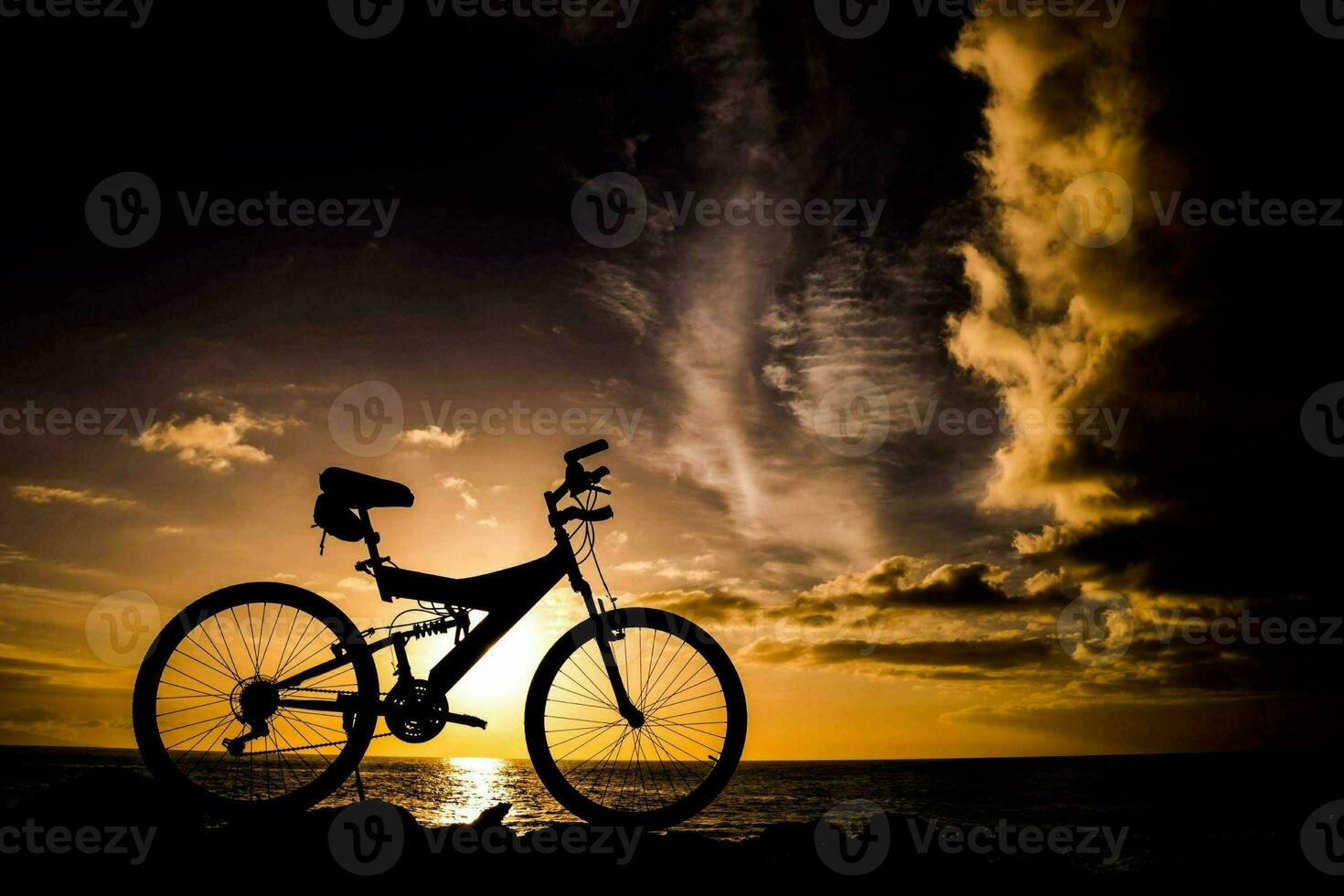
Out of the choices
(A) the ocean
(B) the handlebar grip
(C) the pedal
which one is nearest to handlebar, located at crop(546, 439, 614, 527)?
(B) the handlebar grip

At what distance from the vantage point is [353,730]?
5258mm

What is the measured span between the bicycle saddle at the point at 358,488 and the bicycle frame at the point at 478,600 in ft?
0.49

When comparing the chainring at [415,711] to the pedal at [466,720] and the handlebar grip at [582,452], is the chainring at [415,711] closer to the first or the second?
the pedal at [466,720]

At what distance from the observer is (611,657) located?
546 cm

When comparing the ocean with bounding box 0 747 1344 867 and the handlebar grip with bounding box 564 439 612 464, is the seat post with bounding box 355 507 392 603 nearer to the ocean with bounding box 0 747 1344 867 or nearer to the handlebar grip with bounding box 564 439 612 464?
the handlebar grip with bounding box 564 439 612 464

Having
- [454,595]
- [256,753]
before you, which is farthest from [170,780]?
[454,595]

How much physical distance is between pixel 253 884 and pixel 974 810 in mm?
51455

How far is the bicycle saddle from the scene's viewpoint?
5.22 metres

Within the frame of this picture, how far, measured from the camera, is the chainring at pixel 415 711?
516cm

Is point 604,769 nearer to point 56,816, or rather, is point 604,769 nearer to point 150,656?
point 150,656

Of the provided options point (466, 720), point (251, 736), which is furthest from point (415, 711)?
point (251, 736)

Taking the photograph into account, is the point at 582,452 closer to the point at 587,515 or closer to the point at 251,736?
the point at 587,515

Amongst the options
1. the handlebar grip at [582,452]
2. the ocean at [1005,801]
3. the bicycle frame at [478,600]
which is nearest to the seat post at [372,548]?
the bicycle frame at [478,600]

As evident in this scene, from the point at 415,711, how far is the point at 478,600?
0.86 meters
